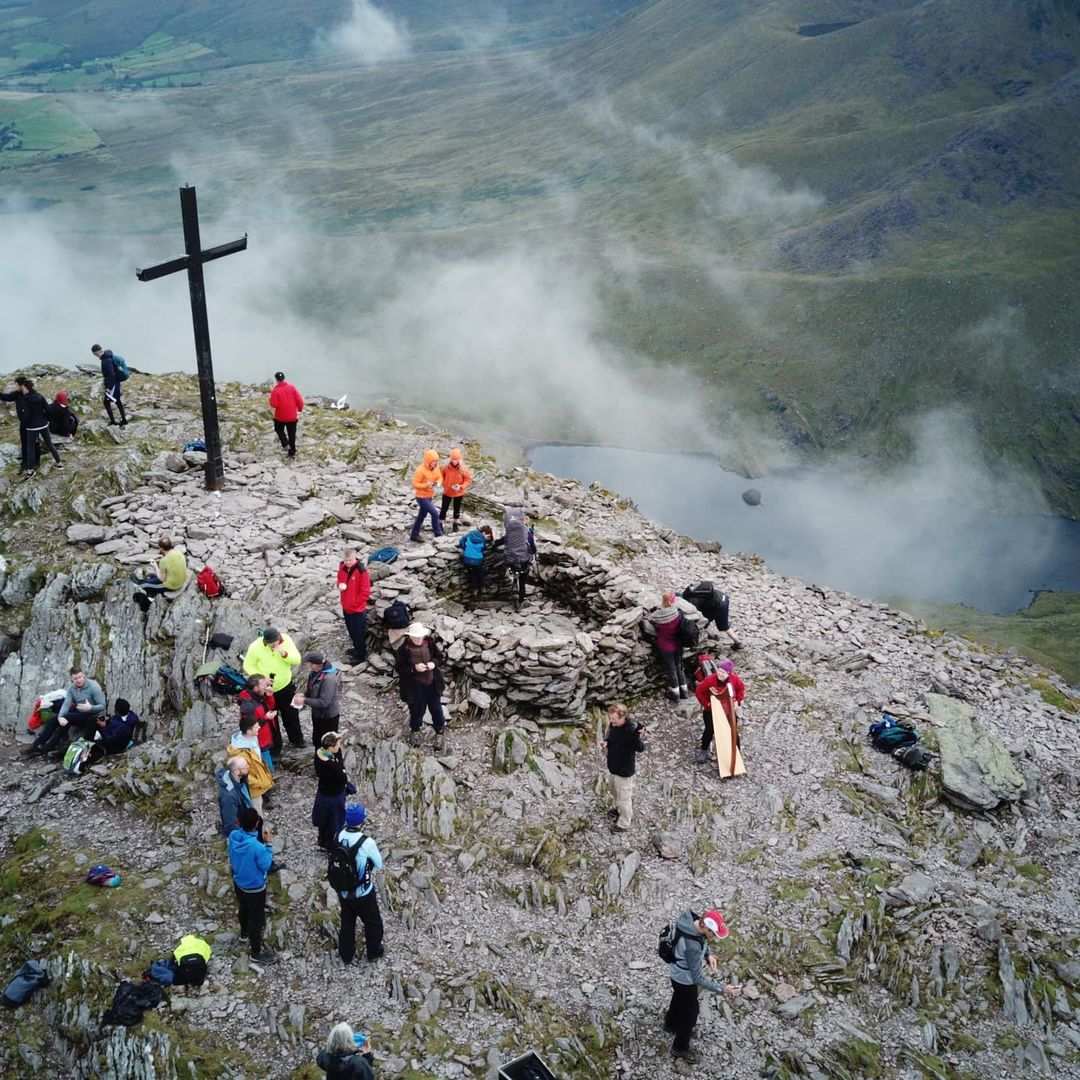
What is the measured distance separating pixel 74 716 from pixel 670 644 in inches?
491

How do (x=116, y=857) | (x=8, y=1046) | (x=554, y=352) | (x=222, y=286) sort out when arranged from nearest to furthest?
(x=8, y=1046)
(x=116, y=857)
(x=554, y=352)
(x=222, y=286)

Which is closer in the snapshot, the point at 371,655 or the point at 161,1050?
the point at 161,1050

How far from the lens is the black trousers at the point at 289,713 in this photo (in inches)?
666

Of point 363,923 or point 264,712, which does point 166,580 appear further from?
point 363,923

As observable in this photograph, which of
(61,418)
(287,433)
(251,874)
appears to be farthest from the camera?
(287,433)

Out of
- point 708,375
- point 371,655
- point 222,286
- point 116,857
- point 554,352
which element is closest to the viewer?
point 116,857

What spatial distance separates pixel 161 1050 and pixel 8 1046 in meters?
2.85

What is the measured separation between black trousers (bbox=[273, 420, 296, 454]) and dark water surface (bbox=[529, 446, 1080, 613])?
55521 mm

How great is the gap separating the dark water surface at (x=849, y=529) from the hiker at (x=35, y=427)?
60.1 metres

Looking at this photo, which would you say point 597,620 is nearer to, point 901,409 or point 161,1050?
point 161,1050

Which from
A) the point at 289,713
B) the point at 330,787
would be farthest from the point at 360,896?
the point at 289,713

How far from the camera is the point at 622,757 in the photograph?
619 inches

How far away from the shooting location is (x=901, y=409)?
110 m

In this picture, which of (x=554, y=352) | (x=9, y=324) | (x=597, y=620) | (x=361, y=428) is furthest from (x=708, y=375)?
(x=9, y=324)
